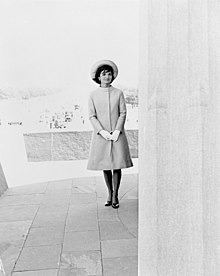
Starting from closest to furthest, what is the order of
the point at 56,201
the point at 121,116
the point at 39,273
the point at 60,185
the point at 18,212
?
the point at 39,273, the point at 121,116, the point at 18,212, the point at 56,201, the point at 60,185

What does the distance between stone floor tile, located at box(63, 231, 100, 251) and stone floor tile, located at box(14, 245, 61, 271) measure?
0.08m

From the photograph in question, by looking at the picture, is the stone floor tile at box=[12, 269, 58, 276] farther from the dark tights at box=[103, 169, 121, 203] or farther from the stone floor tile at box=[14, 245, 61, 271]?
the dark tights at box=[103, 169, 121, 203]

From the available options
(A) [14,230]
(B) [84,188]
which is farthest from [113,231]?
(B) [84,188]

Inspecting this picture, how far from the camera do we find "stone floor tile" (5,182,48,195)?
153 inches

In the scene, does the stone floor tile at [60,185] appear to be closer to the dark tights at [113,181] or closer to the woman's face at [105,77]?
the dark tights at [113,181]

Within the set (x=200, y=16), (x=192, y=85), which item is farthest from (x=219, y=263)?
(x=200, y=16)

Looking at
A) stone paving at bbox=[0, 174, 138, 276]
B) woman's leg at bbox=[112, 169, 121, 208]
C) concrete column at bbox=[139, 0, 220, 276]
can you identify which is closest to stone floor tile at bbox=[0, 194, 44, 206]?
stone paving at bbox=[0, 174, 138, 276]

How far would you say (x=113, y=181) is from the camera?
10.4ft

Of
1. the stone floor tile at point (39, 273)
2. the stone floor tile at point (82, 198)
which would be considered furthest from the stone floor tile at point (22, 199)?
the stone floor tile at point (39, 273)

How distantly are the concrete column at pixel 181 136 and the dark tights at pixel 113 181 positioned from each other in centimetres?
196

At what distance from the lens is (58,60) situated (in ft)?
16.2

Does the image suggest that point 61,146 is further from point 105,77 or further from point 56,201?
point 105,77

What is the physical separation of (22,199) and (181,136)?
111 inches

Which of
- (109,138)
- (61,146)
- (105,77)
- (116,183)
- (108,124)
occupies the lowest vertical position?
(116,183)
